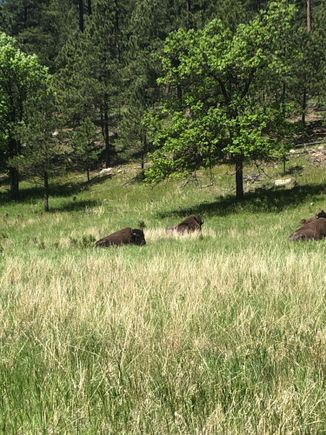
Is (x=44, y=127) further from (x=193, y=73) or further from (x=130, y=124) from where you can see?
(x=193, y=73)

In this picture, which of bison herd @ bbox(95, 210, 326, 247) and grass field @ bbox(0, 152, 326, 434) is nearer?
grass field @ bbox(0, 152, 326, 434)

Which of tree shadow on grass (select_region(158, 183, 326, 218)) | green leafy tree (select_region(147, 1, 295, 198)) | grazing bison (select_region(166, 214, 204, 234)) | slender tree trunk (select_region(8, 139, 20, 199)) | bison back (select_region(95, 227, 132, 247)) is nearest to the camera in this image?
bison back (select_region(95, 227, 132, 247))

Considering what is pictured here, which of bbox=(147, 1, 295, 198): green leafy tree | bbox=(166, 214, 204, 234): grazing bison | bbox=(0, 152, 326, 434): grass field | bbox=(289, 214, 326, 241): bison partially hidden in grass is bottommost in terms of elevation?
bbox=(166, 214, 204, 234): grazing bison

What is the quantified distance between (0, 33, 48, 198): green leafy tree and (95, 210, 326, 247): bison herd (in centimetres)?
2545

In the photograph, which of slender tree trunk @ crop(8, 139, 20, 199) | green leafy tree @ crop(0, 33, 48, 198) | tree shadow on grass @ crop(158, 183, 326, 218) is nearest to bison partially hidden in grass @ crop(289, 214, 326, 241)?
tree shadow on grass @ crop(158, 183, 326, 218)

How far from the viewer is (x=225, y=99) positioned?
25859 mm

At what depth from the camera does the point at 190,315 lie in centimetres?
462

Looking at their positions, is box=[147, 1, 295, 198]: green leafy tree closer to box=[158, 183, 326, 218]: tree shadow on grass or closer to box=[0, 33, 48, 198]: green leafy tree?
box=[158, 183, 326, 218]: tree shadow on grass

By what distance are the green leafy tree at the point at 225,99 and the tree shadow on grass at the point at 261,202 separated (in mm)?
1350

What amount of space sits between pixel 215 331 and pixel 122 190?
32.6 m

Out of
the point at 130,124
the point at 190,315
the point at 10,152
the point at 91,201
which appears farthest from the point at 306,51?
the point at 190,315

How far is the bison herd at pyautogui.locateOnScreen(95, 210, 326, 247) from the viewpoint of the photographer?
13.5 m

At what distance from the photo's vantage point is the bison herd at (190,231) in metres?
13.5

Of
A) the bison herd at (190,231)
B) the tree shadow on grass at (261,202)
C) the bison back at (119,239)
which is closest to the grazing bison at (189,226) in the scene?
the bison herd at (190,231)
